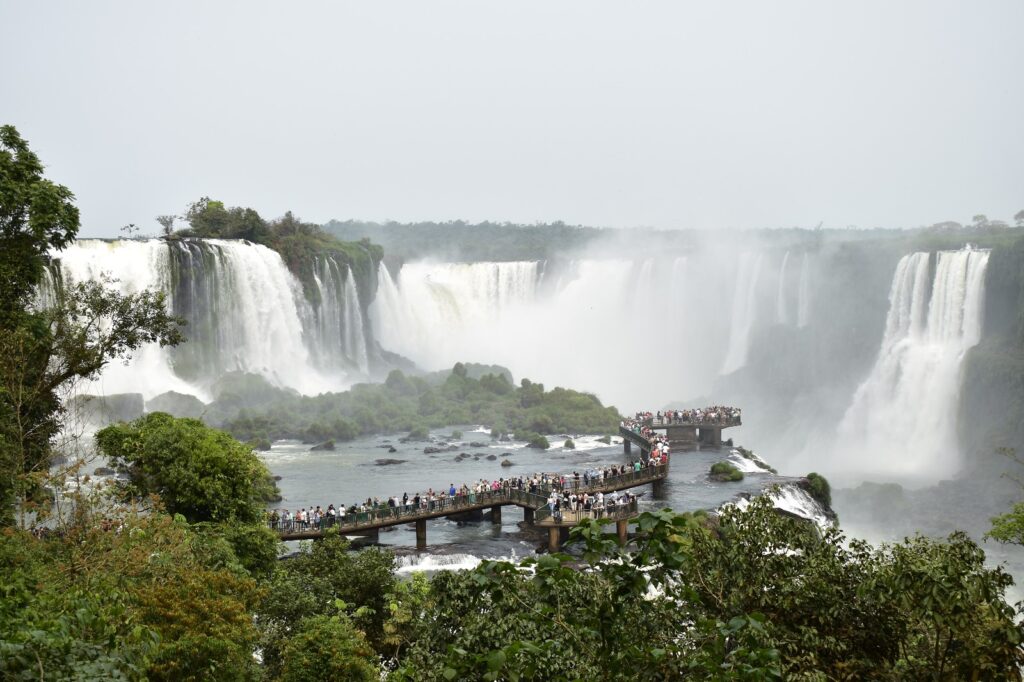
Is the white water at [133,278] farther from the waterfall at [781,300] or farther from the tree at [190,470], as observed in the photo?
Answer: the waterfall at [781,300]

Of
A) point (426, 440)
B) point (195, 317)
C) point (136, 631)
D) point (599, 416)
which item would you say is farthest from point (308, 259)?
point (136, 631)

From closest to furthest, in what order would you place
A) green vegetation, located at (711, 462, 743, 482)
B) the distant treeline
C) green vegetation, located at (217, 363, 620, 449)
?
green vegetation, located at (711, 462, 743, 482), green vegetation, located at (217, 363, 620, 449), the distant treeline

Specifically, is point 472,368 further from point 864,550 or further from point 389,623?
point 864,550

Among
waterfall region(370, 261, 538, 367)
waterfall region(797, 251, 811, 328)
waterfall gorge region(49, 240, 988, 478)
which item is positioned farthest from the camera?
waterfall region(370, 261, 538, 367)

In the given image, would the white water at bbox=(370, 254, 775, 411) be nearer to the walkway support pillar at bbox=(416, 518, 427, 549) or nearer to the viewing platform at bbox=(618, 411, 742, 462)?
the viewing platform at bbox=(618, 411, 742, 462)

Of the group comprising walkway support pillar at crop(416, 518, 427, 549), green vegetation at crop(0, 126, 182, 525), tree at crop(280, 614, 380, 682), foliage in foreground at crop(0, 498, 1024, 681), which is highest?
green vegetation at crop(0, 126, 182, 525)

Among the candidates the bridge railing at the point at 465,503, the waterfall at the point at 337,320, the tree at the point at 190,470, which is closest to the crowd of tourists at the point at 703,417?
the bridge railing at the point at 465,503

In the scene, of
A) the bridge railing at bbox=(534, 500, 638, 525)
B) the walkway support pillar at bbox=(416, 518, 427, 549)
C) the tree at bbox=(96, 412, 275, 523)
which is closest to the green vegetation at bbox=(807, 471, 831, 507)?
the bridge railing at bbox=(534, 500, 638, 525)
